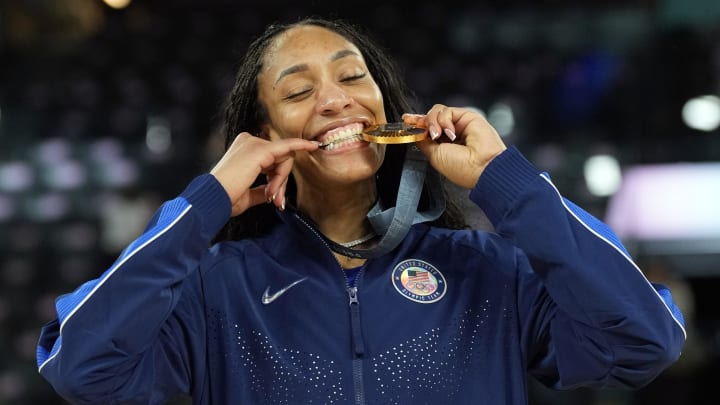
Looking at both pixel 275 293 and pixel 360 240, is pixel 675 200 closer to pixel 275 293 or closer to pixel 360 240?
pixel 360 240

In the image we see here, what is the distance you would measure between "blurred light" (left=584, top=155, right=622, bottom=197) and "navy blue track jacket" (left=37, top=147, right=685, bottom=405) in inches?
170

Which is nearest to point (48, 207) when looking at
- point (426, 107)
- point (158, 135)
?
point (158, 135)

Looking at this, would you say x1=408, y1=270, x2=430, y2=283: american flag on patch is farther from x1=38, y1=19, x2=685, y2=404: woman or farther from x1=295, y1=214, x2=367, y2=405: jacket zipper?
x1=295, y1=214, x2=367, y2=405: jacket zipper

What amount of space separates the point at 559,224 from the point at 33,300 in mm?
5300

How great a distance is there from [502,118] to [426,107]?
60cm

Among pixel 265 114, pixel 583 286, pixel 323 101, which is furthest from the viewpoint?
pixel 265 114

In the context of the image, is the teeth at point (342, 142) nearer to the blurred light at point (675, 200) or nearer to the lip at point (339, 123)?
the lip at point (339, 123)

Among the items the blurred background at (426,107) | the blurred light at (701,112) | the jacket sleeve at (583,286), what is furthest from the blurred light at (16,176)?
the jacket sleeve at (583,286)

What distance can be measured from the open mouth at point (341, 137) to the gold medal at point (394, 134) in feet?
0.07

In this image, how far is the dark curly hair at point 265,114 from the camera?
2.15 m

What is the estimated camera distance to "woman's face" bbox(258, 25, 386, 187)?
78.7 inches

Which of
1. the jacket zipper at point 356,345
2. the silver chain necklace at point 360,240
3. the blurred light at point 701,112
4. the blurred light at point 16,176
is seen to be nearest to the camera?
the jacket zipper at point 356,345

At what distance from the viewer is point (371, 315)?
1.86 metres

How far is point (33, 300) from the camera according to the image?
6328 millimetres
